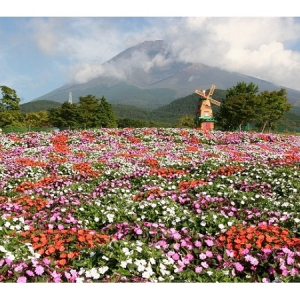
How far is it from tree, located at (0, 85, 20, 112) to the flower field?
56.9 m

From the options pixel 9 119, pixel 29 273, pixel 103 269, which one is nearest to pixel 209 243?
pixel 103 269

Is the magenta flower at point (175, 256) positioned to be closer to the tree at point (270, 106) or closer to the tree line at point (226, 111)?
the tree line at point (226, 111)

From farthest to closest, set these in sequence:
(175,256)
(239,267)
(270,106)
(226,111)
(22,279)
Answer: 1. (226,111)
2. (270,106)
3. (175,256)
4. (239,267)
5. (22,279)

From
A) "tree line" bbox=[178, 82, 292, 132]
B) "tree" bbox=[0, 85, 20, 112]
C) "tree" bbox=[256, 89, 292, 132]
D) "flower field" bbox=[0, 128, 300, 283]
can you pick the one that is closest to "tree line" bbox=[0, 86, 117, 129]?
"tree" bbox=[0, 85, 20, 112]

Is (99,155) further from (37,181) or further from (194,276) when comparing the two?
(194,276)

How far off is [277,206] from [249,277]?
383cm

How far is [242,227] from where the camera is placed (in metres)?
6.75

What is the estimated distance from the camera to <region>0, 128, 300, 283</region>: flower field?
5.04 metres

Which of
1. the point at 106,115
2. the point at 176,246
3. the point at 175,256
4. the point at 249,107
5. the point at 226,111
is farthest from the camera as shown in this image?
the point at 106,115

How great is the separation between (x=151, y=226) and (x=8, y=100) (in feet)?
220

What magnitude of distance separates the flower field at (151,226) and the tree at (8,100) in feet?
187

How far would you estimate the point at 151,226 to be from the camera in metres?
6.79

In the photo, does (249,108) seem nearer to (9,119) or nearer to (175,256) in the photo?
(9,119)

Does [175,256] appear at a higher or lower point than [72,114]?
lower
